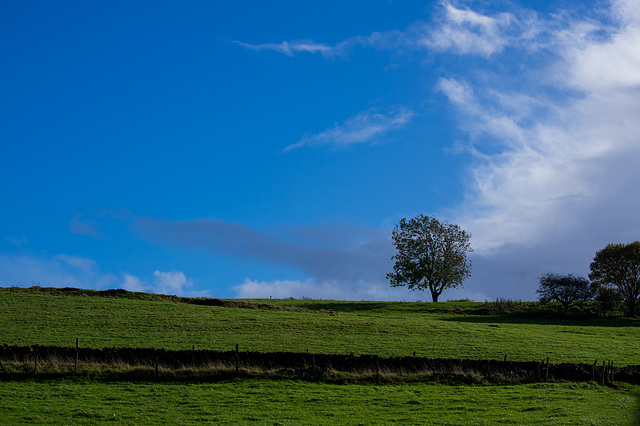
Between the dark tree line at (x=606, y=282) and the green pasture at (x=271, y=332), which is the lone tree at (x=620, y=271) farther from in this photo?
the green pasture at (x=271, y=332)

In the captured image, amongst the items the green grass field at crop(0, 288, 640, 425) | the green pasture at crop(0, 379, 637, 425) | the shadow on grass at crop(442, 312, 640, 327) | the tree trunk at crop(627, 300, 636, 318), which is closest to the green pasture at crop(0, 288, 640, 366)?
the green grass field at crop(0, 288, 640, 425)

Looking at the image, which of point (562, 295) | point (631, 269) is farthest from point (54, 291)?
point (631, 269)

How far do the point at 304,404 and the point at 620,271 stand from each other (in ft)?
241

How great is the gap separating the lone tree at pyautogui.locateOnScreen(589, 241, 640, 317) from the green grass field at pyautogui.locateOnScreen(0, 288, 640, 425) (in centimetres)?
944

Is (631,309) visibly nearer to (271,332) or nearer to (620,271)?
(620,271)

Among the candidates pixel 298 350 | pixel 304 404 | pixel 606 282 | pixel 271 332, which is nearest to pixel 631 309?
pixel 606 282

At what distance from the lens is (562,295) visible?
82062 millimetres

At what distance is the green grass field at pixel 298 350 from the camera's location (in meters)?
22.3

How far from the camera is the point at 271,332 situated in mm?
45562

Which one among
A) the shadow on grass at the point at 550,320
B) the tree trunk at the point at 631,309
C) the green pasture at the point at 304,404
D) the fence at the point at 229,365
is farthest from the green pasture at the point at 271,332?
the tree trunk at the point at 631,309

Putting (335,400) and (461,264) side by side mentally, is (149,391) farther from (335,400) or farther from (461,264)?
(461,264)

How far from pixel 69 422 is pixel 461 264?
8068 cm

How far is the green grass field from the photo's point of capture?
22.3 metres

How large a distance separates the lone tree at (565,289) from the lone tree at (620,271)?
5.18ft
